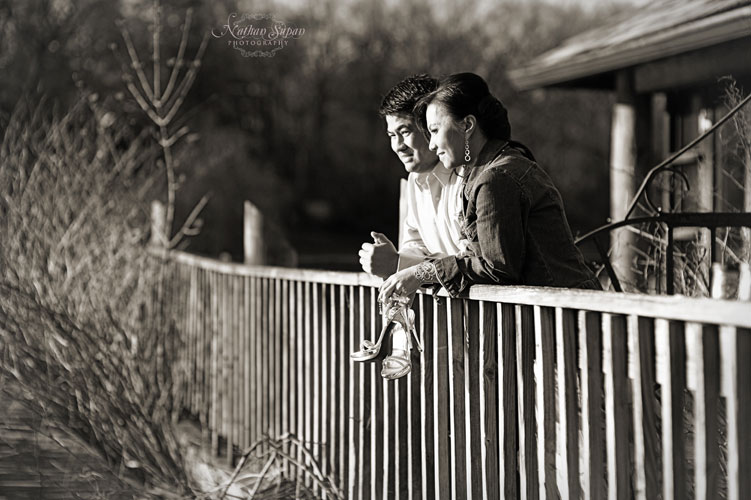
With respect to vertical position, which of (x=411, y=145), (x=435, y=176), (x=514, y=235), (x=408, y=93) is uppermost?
(x=408, y=93)

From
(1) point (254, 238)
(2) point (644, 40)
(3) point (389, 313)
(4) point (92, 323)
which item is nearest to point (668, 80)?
(2) point (644, 40)

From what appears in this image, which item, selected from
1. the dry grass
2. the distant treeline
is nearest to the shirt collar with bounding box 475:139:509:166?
the dry grass

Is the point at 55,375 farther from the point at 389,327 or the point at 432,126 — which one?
the point at 432,126

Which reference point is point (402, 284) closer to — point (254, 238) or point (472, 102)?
point (472, 102)

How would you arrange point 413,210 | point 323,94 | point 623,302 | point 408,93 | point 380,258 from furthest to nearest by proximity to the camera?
1. point 323,94
2. point 413,210
3. point 408,93
4. point 380,258
5. point 623,302

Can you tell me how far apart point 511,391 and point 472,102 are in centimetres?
96

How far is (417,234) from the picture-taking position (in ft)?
12.0

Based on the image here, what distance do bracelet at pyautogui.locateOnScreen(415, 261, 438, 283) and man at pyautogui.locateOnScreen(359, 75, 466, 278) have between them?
29cm

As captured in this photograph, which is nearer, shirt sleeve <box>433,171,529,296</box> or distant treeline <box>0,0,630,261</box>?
shirt sleeve <box>433,171,529,296</box>

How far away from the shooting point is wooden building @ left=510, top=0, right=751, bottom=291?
6.30 m

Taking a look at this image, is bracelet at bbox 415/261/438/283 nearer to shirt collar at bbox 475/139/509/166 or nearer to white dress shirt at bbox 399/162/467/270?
white dress shirt at bbox 399/162/467/270

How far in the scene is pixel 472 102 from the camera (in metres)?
3.16

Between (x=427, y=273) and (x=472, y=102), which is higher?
(x=472, y=102)

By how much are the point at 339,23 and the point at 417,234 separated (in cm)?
2505
